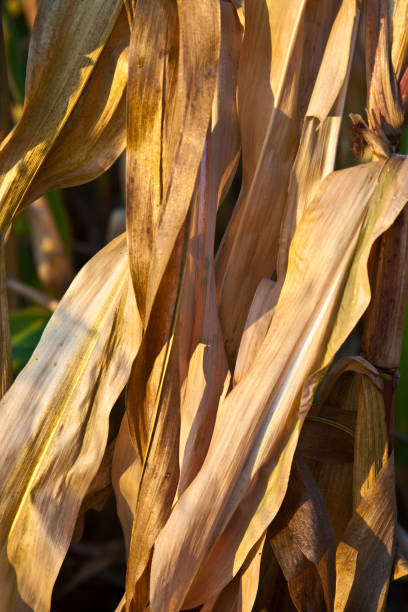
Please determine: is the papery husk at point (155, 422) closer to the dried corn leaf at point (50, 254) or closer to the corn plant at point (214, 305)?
the corn plant at point (214, 305)

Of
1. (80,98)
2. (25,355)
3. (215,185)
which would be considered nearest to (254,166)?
(215,185)

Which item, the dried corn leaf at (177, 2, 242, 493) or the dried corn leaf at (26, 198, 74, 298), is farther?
the dried corn leaf at (26, 198, 74, 298)

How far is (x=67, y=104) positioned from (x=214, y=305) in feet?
0.61

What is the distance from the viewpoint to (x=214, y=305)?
453 millimetres

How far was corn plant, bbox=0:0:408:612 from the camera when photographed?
41 centimetres

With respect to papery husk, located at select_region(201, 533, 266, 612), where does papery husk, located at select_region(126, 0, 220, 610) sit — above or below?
above

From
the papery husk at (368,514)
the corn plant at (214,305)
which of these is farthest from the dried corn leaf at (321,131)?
the papery husk at (368,514)

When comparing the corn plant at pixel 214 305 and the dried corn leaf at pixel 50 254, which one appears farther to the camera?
the dried corn leaf at pixel 50 254

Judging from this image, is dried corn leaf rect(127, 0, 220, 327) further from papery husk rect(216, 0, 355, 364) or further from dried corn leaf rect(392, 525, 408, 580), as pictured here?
dried corn leaf rect(392, 525, 408, 580)

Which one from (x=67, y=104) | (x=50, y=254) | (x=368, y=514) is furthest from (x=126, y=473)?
(x=50, y=254)

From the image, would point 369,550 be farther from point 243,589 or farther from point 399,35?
point 399,35

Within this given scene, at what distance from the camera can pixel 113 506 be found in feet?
3.16

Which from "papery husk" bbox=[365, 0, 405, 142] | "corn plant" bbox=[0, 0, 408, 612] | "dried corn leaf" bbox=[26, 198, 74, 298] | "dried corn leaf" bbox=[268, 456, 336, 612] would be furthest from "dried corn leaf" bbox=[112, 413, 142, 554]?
"dried corn leaf" bbox=[26, 198, 74, 298]

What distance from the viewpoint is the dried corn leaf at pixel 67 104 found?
1.53 ft
